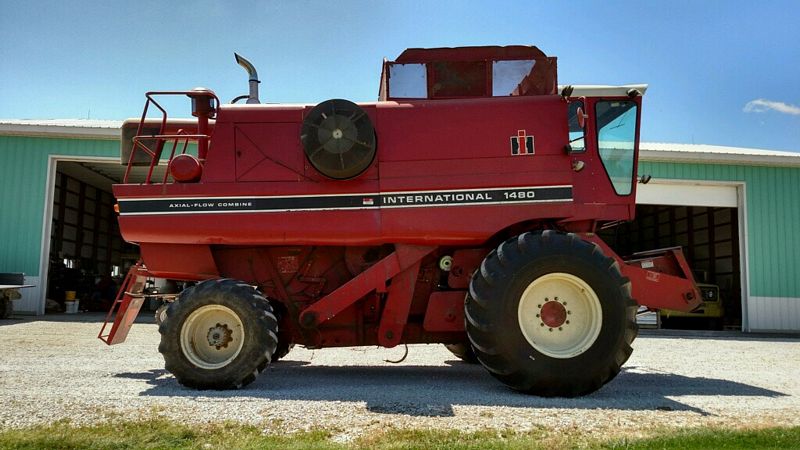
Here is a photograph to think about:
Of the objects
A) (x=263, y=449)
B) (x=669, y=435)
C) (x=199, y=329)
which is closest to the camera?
(x=263, y=449)

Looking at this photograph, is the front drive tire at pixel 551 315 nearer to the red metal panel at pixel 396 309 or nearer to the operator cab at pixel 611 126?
the red metal panel at pixel 396 309

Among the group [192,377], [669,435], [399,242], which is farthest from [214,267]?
[669,435]

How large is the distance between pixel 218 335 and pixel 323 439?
2.53m

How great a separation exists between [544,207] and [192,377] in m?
3.90

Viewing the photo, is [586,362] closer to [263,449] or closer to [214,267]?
[263,449]

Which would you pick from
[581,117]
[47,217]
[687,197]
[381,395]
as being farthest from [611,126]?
[47,217]

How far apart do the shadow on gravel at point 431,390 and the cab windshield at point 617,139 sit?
7.17 feet

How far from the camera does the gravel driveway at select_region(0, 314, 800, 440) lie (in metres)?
4.23

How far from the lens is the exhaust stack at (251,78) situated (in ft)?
22.6

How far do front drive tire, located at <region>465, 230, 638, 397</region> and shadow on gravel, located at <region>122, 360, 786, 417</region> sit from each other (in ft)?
0.78

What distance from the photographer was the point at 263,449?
341cm

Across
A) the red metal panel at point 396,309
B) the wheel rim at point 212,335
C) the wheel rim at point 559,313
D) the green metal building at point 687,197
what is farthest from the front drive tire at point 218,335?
the green metal building at point 687,197

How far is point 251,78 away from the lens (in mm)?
6957

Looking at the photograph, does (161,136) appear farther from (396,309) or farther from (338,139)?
(396,309)
